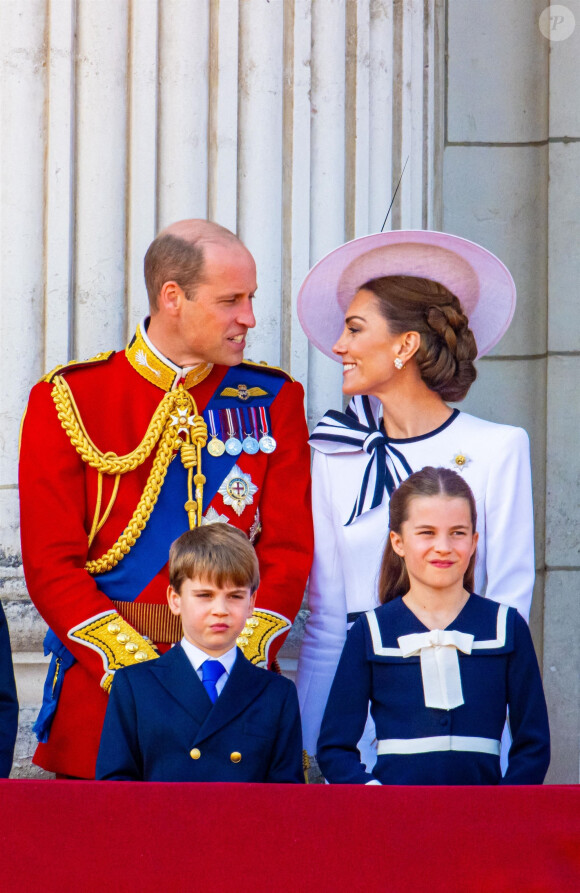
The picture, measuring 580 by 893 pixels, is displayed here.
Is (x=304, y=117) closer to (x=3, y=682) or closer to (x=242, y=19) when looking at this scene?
(x=242, y=19)

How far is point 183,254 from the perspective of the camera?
3.31 metres

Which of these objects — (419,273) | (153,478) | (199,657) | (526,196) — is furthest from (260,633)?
(526,196)

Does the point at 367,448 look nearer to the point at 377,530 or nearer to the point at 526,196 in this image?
the point at 377,530

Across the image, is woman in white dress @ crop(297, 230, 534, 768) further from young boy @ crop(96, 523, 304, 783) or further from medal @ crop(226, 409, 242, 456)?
young boy @ crop(96, 523, 304, 783)

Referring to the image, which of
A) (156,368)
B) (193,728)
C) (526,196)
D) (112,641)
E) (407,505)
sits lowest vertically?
(193,728)

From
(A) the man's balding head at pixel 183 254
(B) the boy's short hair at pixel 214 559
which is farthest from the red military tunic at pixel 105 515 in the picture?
(B) the boy's short hair at pixel 214 559

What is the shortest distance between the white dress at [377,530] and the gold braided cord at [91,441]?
37 cm

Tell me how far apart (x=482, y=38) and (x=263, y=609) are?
254cm

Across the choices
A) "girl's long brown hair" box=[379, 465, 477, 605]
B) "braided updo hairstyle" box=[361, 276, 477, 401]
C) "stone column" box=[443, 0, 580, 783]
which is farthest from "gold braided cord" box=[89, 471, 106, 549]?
"stone column" box=[443, 0, 580, 783]

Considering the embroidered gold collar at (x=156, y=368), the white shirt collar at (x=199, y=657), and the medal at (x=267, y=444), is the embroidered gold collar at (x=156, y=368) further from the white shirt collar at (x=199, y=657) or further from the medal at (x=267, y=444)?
the white shirt collar at (x=199, y=657)

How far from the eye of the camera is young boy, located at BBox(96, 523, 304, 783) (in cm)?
276

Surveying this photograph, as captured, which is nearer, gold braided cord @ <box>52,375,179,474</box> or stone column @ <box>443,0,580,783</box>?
gold braided cord @ <box>52,375,179,474</box>

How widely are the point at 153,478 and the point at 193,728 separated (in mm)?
664

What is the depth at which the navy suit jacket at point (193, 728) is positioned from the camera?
9.05ft
